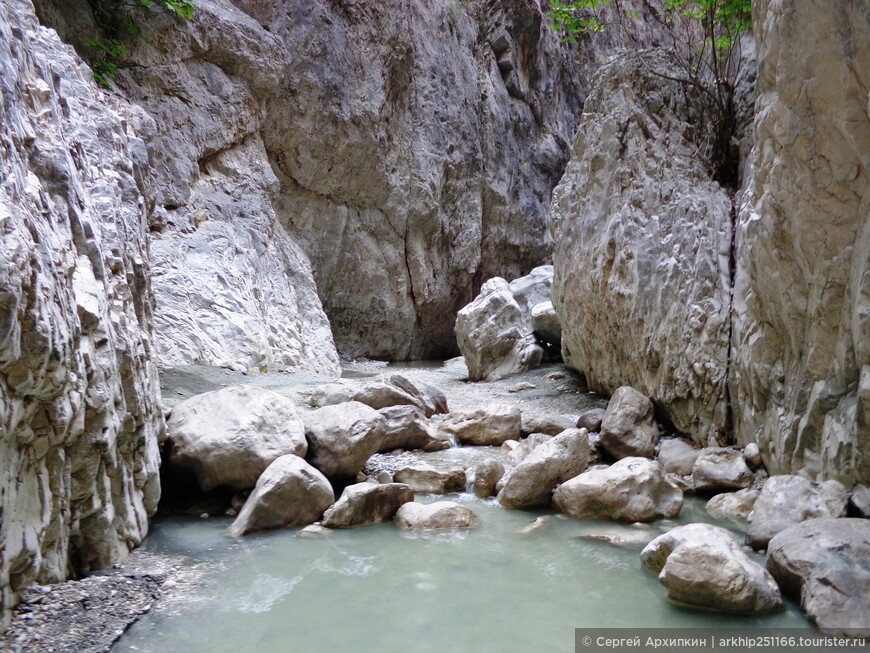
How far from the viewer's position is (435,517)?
13.7ft

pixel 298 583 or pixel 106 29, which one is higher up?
pixel 106 29

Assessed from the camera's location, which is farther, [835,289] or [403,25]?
[403,25]

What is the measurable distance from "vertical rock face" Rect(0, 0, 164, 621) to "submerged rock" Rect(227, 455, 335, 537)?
0.62 meters

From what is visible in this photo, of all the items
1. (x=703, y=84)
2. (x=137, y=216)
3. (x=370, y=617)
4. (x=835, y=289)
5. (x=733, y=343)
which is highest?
(x=703, y=84)

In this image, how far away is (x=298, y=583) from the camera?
331cm

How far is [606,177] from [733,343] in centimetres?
292

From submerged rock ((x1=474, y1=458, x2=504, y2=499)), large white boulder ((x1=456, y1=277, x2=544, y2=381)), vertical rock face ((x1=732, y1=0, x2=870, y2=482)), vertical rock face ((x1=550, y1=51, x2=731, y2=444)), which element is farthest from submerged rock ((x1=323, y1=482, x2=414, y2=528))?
large white boulder ((x1=456, y1=277, x2=544, y2=381))

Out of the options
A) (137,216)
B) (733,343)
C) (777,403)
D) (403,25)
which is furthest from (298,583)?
(403,25)

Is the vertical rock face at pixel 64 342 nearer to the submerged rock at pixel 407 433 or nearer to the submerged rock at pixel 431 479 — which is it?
the submerged rock at pixel 431 479

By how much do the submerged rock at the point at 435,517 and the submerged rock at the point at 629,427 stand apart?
210cm

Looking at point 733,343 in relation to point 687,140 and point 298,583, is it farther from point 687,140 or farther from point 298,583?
point 298,583

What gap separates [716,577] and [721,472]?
213 centimetres

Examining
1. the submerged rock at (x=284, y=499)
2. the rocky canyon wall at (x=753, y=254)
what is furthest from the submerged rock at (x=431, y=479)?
the rocky canyon wall at (x=753, y=254)

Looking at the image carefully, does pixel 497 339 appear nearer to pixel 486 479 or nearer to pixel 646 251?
pixel 646 251
